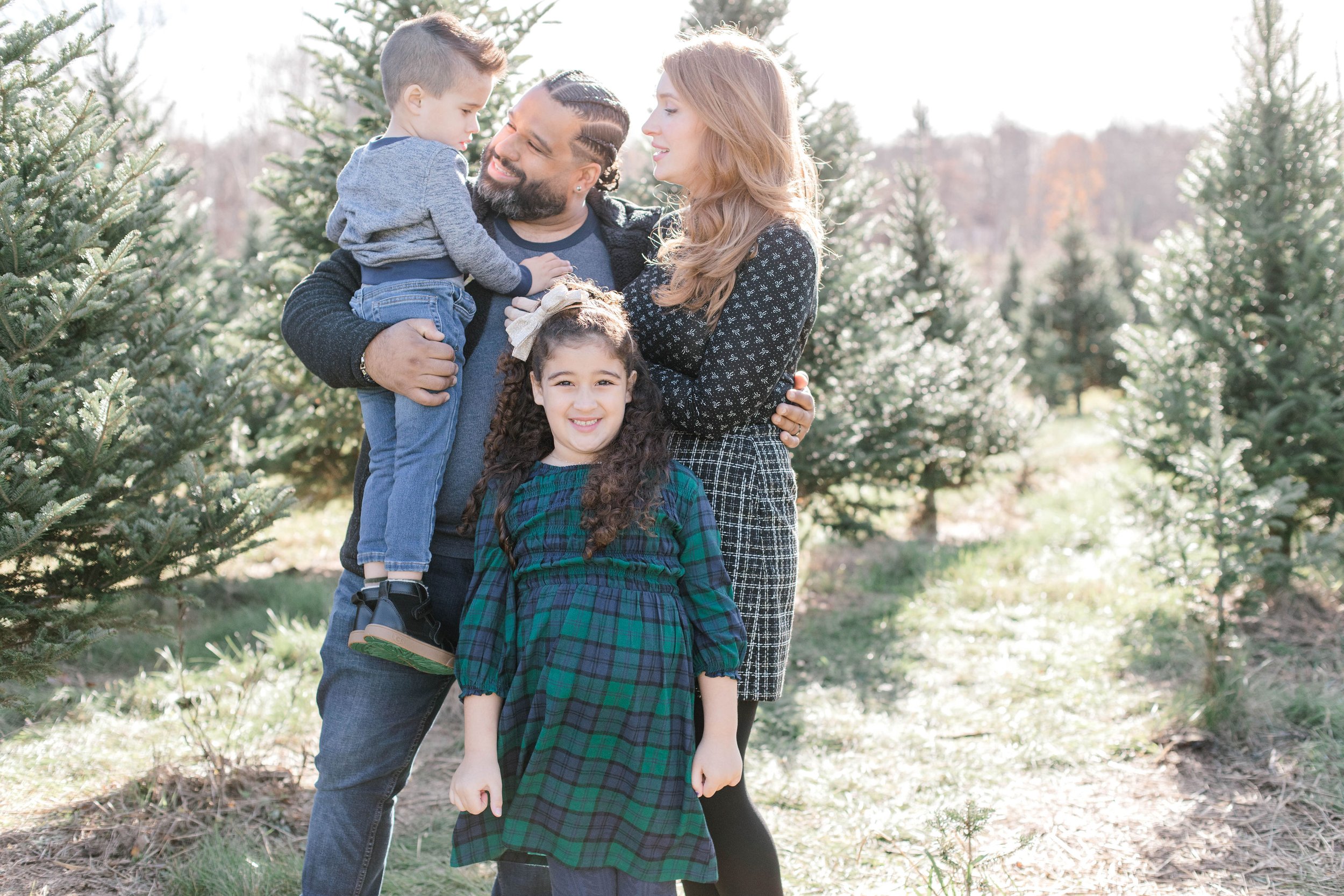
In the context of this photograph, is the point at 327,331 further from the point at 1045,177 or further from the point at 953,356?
the point at 1045,177

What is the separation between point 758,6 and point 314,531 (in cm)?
544

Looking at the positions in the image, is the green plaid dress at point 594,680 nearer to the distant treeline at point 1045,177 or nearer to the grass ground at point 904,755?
the grass ground at point 904,755

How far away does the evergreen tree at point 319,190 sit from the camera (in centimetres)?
420

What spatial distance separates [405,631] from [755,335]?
91 centimetres

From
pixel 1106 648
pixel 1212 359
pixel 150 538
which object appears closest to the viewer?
pixel 150 538

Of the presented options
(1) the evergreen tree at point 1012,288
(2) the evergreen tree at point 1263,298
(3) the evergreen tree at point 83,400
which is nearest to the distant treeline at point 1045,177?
(1) the evergreen tree at point 1012,288

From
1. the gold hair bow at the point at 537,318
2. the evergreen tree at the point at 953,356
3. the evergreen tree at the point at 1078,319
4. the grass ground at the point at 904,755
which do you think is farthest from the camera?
the evergreen tree at the point at 1078,319

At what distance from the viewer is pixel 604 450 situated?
1935mm

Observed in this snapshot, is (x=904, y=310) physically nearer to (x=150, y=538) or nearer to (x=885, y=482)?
(x=885, y=482)

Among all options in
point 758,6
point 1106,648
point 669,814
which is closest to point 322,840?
point 669,814

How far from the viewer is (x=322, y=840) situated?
199 centimetres

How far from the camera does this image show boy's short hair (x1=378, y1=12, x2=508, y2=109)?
7.22ft

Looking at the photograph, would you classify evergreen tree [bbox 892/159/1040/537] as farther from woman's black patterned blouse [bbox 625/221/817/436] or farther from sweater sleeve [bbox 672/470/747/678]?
sweater sleeve [bbox 672/470/747/678]

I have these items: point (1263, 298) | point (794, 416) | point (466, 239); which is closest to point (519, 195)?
point (466, 239)
